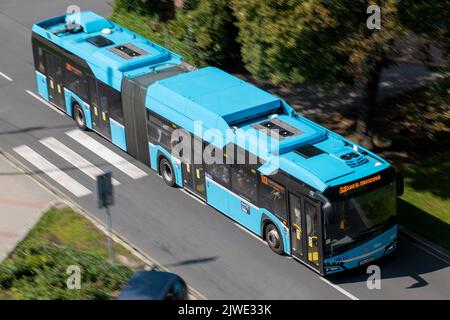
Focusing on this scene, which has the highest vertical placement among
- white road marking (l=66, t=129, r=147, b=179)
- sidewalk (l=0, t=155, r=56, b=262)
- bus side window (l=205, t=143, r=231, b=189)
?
bus side window (l=205, t=143, r=231, b=189)

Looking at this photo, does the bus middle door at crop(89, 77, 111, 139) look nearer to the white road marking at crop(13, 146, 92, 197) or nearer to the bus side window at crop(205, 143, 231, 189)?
the white road marking at crop(13, 146, 92, 197)

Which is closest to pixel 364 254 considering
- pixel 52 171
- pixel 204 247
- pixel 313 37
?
pixel 204 247

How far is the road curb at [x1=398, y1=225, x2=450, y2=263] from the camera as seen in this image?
73.4 feet

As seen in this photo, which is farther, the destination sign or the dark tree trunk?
the dark tree trunk

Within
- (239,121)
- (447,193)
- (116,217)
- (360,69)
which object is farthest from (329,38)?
(116,217)

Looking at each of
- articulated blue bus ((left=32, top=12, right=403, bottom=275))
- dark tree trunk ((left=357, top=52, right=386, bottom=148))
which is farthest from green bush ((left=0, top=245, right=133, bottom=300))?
dark tree trunk ((left=357, top=52, right=386, bottom=148))

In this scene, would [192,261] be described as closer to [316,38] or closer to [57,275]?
[57,275]

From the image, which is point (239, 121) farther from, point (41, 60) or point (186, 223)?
point (41, 60)

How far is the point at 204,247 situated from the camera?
2283cm

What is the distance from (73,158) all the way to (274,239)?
26.4 ft

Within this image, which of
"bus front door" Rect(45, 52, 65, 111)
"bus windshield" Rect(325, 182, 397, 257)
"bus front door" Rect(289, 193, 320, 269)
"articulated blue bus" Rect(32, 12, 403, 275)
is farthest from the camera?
"bus front door" Rect(45, 52, 65, 111)

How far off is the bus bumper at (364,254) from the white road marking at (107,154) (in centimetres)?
764

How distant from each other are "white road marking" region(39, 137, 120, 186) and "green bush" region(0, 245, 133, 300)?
538 centimetres

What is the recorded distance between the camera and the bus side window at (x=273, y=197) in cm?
2127
